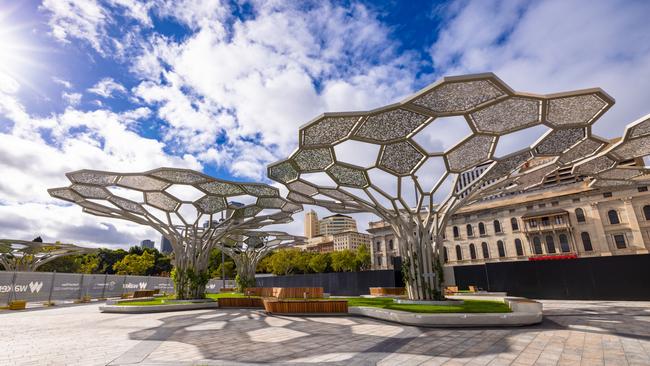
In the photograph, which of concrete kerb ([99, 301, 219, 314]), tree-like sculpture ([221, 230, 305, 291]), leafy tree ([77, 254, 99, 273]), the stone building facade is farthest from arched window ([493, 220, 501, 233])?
leafy tree ([77, 254, 99, 273])

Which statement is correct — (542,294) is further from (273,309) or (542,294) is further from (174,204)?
(174,204)

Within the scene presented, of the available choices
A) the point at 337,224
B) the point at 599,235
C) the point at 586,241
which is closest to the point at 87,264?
the point at 586,241

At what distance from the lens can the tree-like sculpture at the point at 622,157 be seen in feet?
40.4

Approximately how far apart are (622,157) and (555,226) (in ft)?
105

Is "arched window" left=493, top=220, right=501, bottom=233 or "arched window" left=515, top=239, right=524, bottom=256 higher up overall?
"arched window" left=493, top=220, right=501, bottom=233

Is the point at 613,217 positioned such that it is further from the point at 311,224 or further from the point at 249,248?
the point at 311,224

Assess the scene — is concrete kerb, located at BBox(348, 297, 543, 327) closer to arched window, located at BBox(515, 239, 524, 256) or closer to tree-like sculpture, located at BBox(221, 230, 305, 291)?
tree-like sculpture, located at BBox(221, 230, 305, 291)

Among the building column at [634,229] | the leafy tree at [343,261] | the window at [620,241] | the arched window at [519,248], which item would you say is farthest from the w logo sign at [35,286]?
the building column at [634,229]

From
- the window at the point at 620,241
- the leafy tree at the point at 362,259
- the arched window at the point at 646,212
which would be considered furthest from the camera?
the leafy tree at the point at 362,259

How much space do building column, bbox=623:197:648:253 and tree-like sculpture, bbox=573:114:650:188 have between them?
24.2 meters

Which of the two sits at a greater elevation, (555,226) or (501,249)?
(555,226)

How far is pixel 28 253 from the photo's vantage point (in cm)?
3588

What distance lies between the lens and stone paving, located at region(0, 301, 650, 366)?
5.75 metres

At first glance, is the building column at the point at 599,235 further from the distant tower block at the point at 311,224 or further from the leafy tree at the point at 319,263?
the distant tower block at the point at 311,224
